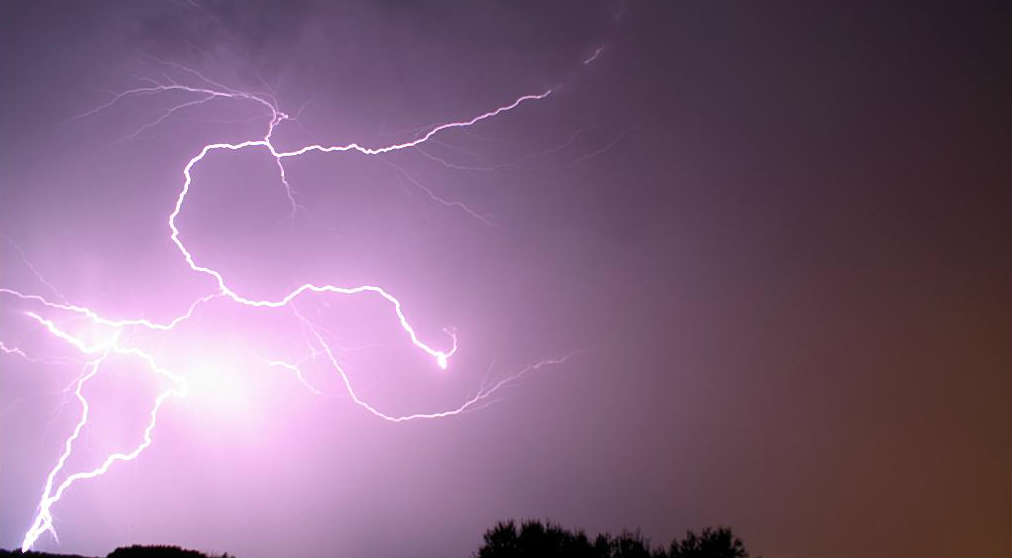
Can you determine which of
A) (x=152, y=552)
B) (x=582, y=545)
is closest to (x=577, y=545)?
(x=582, y=545)

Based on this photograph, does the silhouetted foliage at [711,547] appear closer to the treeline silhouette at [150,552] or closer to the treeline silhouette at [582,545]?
the treeline silhouette at [582,545]

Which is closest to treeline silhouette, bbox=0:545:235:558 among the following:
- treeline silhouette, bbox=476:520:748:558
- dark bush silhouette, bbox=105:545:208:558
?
dark bush silhouette, bbox=105:545:208:558

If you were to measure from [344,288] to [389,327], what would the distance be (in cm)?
130

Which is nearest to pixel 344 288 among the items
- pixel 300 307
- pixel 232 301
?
pixel 300 307

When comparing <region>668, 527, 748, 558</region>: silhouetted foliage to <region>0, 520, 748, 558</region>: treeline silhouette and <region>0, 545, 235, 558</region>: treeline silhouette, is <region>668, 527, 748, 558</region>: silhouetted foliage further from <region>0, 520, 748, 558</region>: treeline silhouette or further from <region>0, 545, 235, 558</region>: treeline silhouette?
<region>0, 545, 235, 558</region>: treeline silhouette

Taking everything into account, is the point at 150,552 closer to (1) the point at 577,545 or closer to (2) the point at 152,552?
(2) the point at 152,552

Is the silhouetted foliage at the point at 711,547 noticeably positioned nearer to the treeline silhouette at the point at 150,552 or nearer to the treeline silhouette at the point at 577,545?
the treeline silhouette at the point at 577,545

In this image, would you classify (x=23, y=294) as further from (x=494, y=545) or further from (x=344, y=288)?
(x=494, y=545)

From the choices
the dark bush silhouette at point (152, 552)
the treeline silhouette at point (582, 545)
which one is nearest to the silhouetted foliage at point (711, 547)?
the treeline silhouette at point (582, 545)

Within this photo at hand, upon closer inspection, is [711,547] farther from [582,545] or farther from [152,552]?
[152,552]

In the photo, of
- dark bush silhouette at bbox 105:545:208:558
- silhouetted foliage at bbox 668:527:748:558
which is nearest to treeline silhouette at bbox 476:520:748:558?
silhouetted foliage at bbox 668:527:748:558

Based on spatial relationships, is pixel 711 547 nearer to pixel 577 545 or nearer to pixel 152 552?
pixel 577 545

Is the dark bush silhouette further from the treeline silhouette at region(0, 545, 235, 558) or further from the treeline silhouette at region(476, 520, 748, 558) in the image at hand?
the treeline silhouette at region(476, 520, 748, 558)

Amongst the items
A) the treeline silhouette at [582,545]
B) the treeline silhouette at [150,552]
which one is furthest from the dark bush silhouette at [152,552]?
the treeline silhouette at [582,545]
